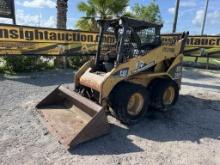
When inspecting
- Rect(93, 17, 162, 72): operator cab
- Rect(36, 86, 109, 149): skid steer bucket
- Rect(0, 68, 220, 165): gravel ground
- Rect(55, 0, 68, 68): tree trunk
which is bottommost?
Rect(0, 68, 220, 165): gravel ground

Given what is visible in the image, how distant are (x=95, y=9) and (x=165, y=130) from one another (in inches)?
468

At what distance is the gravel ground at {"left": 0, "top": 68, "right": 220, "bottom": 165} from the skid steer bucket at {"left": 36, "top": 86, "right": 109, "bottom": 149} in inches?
6.4

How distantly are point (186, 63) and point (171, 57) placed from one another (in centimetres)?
1056

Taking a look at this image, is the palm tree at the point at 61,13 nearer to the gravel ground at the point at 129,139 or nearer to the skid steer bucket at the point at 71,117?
the gravel ground at the point at 129,139

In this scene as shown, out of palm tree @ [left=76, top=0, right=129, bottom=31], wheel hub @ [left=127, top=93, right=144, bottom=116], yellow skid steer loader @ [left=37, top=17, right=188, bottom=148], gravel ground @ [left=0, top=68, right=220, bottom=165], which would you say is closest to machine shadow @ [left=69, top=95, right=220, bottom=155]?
gravel ground @ [left=0, top=68, right=220, bottom=165]

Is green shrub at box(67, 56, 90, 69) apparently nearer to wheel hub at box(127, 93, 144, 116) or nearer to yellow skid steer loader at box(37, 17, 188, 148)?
yellow skid steer loader at box(37, 17, 188, 148)

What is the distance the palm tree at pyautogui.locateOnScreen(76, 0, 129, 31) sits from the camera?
51.0 feet

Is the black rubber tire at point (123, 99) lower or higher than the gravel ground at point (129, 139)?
higher

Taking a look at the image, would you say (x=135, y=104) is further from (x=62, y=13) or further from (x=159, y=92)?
(x=62, y=13)

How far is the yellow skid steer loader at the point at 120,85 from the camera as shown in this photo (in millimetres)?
5156

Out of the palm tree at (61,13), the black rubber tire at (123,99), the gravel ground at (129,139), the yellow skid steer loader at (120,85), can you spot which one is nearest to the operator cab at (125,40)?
the yellow skid steer loader at (120,85)

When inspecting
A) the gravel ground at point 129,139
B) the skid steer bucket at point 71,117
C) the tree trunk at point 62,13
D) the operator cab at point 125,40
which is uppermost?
the tree trunk at point 62,13

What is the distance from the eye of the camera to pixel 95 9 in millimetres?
15773

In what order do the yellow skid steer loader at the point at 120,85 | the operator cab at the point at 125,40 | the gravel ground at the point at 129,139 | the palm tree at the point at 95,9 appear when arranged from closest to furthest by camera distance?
the gravel ground at the point at 129,139 → the yellow skid steer loader at the point at 120,85 → the operator cab at the point at 125,40 → the palm tree at the point at 95,9
